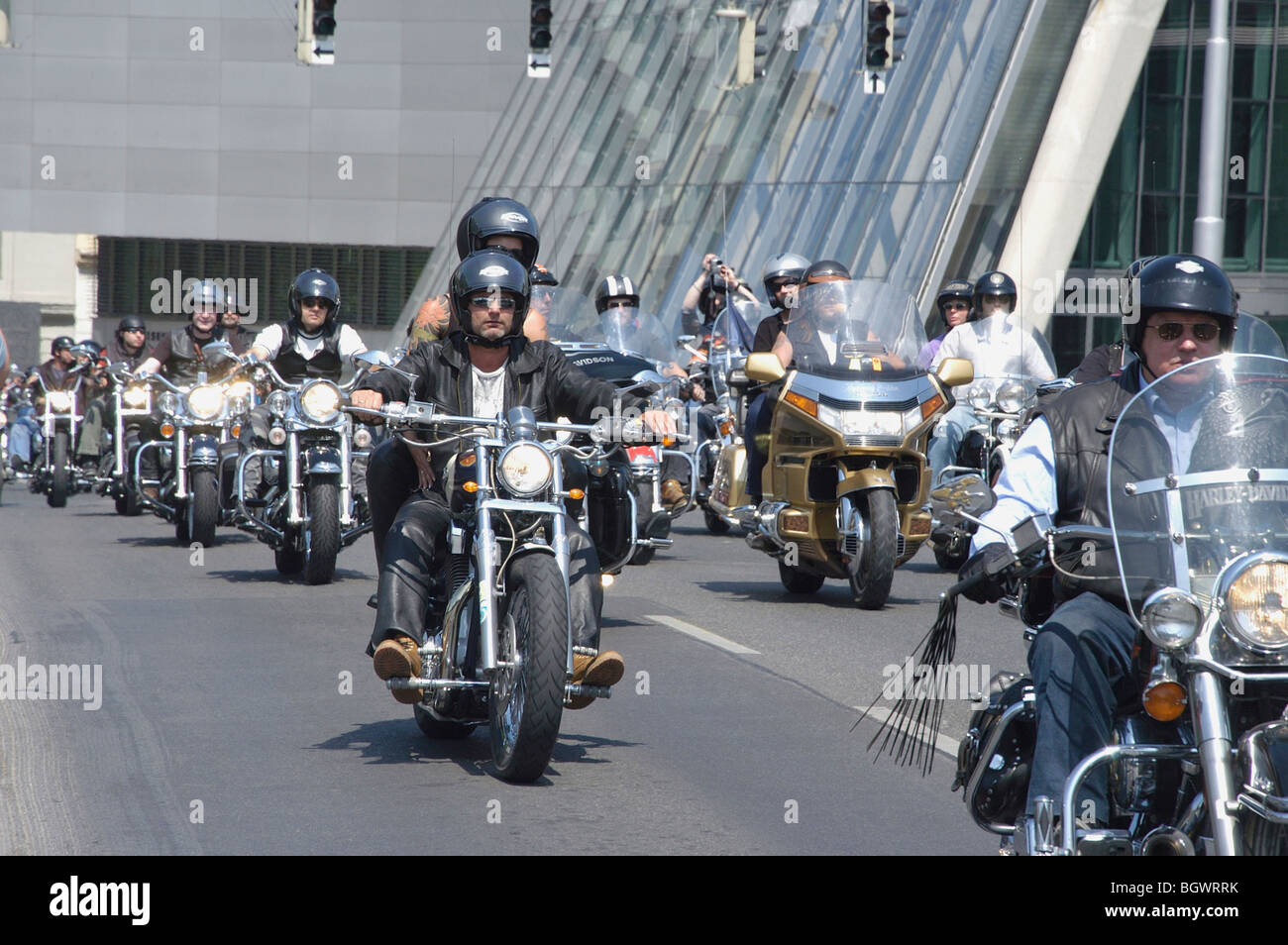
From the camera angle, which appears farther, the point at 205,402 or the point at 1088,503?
the point at 205,402

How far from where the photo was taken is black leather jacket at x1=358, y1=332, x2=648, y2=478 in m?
6.93

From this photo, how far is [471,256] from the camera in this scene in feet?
22.8

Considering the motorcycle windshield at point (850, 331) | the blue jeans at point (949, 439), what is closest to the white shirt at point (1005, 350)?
the blue jeans at point (949, 439)

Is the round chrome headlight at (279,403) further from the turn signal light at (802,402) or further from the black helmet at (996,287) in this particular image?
the black helmet at (996,287)

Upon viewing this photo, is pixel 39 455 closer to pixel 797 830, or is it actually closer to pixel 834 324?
pixel 834 324

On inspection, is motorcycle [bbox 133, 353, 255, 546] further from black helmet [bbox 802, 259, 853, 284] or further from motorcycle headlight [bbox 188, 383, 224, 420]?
black helmet [bbox 802, 259, 853, 284]

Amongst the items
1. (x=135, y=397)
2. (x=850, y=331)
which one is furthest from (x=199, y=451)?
(x=850, y=331)

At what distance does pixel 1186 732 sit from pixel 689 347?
42.4 feet

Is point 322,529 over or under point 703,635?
over

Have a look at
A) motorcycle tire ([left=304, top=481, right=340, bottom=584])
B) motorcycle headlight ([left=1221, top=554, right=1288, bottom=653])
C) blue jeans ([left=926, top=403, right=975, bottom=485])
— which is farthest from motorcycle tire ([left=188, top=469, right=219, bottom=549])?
motorcycle headlight ([left=1221, top=554, right=1288, bottom=653])

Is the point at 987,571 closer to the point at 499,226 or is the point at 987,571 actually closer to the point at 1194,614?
the point at 1194,614

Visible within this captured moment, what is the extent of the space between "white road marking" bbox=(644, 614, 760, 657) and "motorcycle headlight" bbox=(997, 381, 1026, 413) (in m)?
3.23

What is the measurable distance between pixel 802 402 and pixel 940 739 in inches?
159

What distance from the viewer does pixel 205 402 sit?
14.5m
